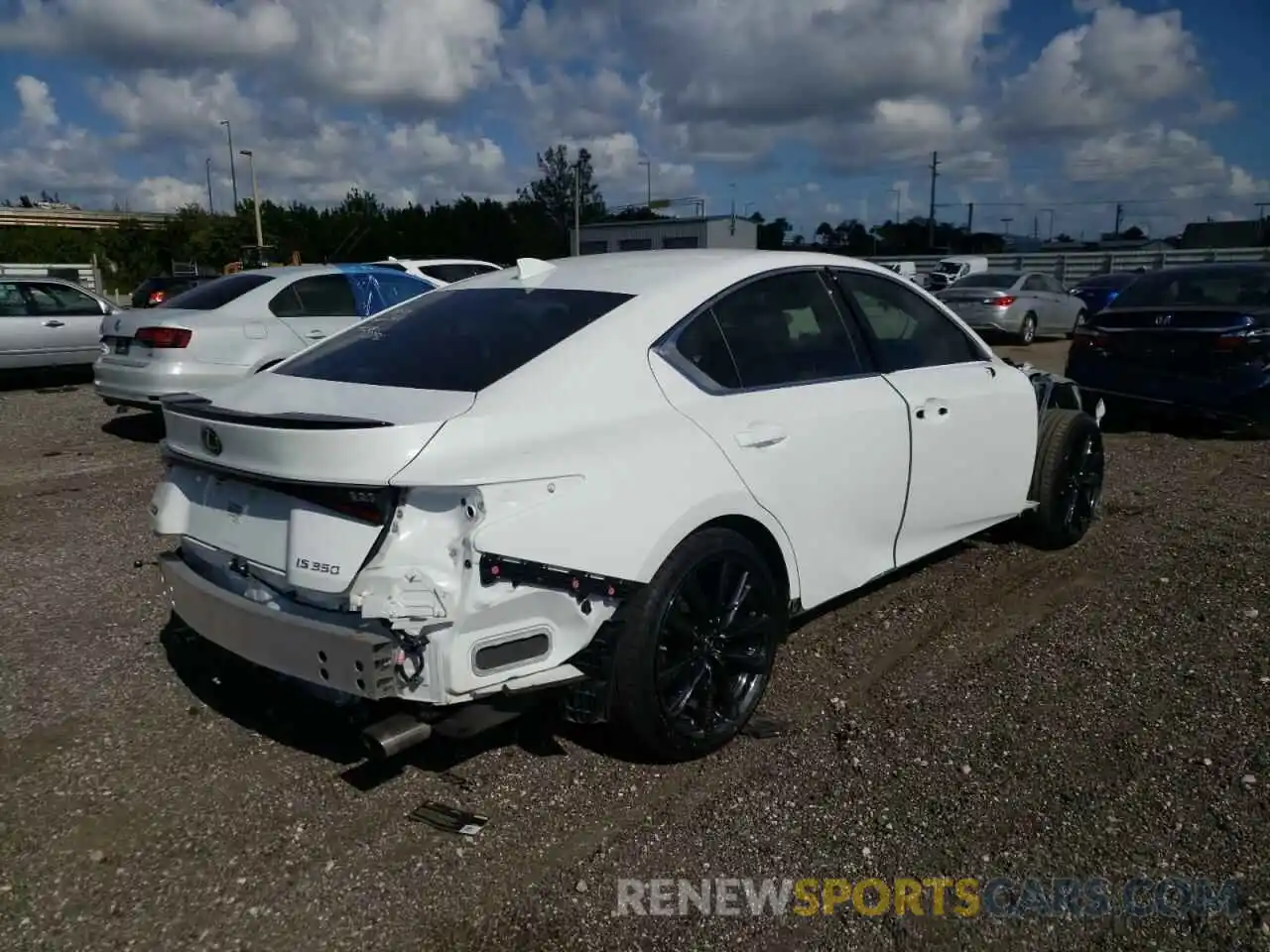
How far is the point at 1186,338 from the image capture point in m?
8.41

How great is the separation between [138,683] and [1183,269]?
946cm

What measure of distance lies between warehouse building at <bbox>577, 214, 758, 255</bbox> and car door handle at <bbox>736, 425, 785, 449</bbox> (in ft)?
104

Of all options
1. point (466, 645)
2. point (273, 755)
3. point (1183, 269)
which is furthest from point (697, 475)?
point (1183, 269)

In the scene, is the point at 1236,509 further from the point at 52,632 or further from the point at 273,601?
the point at 52,632

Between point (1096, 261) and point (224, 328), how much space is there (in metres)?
36.8

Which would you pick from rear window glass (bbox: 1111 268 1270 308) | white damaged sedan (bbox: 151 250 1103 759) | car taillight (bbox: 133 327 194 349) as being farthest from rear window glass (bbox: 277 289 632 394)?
rear window glass (bbox: 1111 268 1270 308)

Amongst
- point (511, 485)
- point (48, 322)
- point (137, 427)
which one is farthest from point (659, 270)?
point (48, 322)

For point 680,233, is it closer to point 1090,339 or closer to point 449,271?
point 449,271

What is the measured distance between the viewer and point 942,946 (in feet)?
8.25

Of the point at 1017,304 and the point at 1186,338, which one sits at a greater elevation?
the point at 1186,338

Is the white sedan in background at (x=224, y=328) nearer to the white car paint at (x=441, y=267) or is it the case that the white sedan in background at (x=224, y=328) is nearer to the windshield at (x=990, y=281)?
the white car paint at (x=441, y=267)

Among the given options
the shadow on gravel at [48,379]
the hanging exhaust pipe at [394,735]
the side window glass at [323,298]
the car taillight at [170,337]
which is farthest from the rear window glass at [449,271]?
the hanging exhaust pipe at [394,735]

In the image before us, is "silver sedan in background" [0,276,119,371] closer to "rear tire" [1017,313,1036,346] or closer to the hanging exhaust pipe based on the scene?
the hanging exhaust pipe

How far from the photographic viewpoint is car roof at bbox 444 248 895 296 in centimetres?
368
